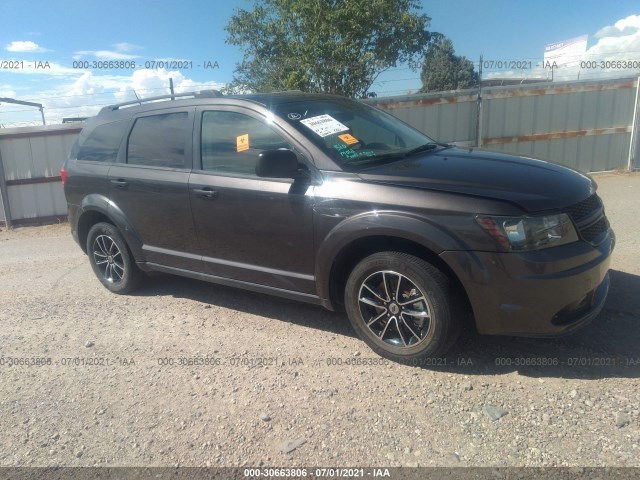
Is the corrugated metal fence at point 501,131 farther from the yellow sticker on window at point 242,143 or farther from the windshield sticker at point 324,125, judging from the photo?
the yellow sticker on window at point 242,143

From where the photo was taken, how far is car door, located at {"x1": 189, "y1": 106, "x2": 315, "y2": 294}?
3645 millimetres

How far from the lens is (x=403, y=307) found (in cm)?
332

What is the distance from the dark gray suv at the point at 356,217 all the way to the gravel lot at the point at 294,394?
35 cm

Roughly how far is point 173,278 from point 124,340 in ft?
5.07

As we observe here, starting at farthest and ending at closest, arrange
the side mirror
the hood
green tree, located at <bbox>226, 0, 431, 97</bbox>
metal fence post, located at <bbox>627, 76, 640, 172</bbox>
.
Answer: green tree, located at <bbox>226, 0, 431, 97</bbox>
metal fence post, located at <bbox>627, 76, 640, 172</bbox>
the side mirror
the hood

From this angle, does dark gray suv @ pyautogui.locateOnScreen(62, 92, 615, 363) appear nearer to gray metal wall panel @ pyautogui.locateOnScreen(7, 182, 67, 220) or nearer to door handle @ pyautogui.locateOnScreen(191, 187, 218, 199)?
door handle @ pyautogui.locateOnScreen(191, 187, 218, 199)

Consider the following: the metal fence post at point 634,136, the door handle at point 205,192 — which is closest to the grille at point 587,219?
the door handle at point 205,192

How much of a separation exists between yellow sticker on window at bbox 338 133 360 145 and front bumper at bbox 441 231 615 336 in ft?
4.00

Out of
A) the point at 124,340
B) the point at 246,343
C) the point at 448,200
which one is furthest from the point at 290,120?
the point at 124,340

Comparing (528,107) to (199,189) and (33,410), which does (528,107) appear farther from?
(33,410)

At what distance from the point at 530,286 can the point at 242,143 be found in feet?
7.61

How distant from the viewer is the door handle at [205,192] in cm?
401

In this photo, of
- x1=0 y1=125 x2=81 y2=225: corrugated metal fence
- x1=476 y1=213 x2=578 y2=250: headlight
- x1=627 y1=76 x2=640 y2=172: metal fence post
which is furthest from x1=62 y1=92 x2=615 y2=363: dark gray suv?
x1=627 y1=76 x2=640 y2=172: metal fence post

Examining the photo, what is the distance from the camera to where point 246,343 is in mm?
3902
